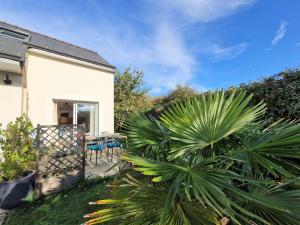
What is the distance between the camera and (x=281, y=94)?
4418mm

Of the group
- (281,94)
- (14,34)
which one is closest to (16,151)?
(281,94)

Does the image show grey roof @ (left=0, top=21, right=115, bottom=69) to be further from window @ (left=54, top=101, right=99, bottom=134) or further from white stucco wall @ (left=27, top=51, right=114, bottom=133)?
window @ (left=54, top=101, right=99, bottom=134)

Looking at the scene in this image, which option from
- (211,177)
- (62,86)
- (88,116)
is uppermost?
(62,86)

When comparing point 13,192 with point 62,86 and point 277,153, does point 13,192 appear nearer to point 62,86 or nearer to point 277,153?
point 277,153

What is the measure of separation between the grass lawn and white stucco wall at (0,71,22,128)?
3.99 m

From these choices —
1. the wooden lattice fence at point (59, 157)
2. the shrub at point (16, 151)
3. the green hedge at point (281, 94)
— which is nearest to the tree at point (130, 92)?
the wooden lattice fence at point (59, 157)

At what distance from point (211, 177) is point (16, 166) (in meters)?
5.69

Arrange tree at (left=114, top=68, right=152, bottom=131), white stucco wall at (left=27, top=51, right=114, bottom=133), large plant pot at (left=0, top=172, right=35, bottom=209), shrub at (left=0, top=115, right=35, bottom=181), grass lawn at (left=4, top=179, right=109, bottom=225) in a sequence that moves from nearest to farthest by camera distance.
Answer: grass lawn at (left=4, top=179, right=109, bottom=225) → large plant pot at (left=0, top=172, right=35, bottom=209) → shrub at (left=0, top=115, right=35, bottom=181) → white stucco wall at (left=27, top=51, right=114, bottom=133) → tree at (left=114, top=68, right=152, bottom=131)

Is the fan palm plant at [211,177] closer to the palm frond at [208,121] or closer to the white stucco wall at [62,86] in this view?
the palm frond at [208,121]

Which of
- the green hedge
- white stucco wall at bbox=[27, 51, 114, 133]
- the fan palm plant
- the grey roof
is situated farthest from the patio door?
the fan palm plant

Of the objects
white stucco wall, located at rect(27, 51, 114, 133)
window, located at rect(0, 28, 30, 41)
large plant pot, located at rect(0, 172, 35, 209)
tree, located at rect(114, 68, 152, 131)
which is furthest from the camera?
tree, located at rect(114, 68, 152, 131)

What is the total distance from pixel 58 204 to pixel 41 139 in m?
2.11

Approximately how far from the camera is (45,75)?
990 centimetres

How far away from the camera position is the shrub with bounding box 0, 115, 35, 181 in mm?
5523
